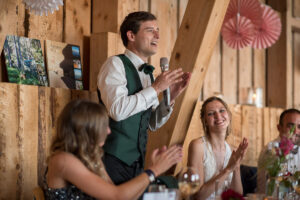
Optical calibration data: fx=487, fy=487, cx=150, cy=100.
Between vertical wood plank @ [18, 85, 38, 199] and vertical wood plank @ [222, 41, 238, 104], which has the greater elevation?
vertical wood plank @ [222, 41, 238, 104]

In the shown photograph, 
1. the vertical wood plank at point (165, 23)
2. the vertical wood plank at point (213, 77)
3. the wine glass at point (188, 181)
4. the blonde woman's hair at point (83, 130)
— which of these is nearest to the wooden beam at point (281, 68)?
the vertical wood plank at point (213, 77)

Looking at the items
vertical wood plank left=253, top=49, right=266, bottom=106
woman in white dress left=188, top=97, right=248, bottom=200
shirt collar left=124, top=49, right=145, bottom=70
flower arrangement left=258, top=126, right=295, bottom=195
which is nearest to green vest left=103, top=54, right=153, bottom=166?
shirt collar left=124, top=49, right=145, bottom=70

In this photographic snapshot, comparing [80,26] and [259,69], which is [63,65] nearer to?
[80,26]

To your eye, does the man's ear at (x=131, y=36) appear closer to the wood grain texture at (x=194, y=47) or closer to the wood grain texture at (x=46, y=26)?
the wood grain texture at (x=194, y=47)

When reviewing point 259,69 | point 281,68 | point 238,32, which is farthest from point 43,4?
point 281,68

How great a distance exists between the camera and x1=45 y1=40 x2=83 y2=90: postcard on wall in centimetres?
314

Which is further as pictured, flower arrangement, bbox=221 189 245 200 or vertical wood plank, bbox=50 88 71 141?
vertical wood plank, bbox=50 88 71 141

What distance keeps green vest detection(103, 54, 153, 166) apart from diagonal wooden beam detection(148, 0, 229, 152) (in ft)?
2.50

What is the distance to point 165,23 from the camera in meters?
4.28

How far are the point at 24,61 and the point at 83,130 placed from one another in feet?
4.24

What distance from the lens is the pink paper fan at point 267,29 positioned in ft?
15.1

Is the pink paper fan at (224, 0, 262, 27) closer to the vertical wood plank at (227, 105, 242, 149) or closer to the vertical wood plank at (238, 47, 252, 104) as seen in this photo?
the vertical wood plank at (238, 47, 252, 104)

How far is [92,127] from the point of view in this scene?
188 centimetres

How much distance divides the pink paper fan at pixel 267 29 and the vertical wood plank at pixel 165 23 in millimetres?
843
